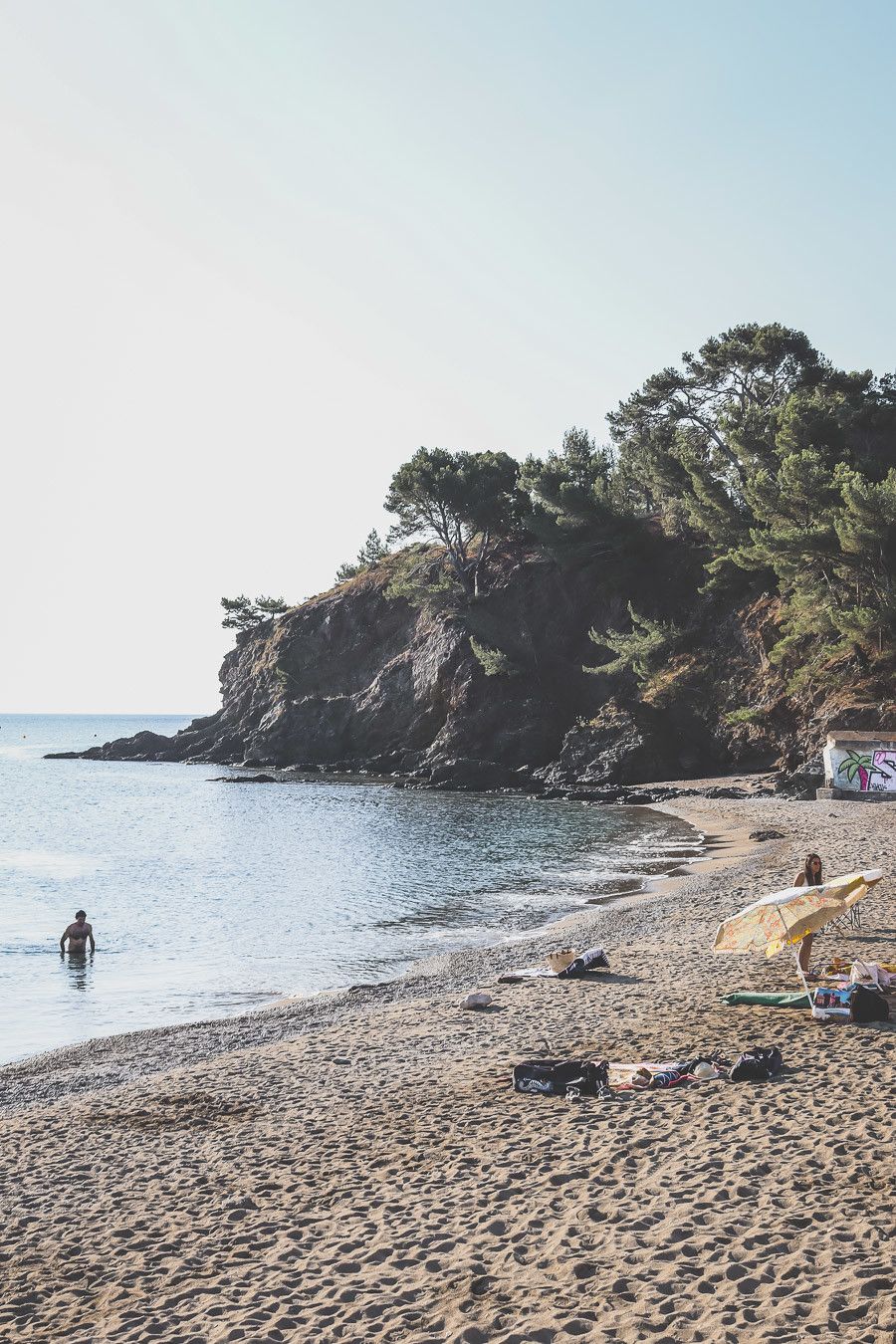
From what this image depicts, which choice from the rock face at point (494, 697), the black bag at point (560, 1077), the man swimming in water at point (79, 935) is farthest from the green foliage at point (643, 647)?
the black bag at point (560, 1077)

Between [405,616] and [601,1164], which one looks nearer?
[601,1164]

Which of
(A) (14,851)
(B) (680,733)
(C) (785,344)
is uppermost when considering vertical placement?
(C) (785,344)

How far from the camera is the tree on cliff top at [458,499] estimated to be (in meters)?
80.4

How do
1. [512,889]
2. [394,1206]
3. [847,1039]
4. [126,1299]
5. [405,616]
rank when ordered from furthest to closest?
[405,616], [512,889], [847,1039], [394,1206], [126,1299]

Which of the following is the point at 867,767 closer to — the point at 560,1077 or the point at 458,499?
the point at 560,1077

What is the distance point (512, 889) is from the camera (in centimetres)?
3142

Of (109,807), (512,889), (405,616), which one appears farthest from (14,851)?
(405,616)

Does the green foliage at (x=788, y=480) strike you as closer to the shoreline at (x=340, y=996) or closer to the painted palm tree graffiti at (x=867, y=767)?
the painted palm tree graffiti at (x=867, y=767)

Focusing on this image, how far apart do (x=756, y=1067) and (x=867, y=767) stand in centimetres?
3548

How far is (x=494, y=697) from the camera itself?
247ft

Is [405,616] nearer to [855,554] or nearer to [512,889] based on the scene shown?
[855,554]

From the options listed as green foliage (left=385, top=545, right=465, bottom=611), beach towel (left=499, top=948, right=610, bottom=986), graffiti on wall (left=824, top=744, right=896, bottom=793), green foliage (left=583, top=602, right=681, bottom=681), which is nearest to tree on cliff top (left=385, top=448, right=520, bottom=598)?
green foliage (left=385, top=545, right=465, bottom=611)

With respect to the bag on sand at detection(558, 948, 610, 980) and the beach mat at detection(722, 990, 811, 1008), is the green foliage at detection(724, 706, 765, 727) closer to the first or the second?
the bag on sand at detection(558, 948, 610, 980)

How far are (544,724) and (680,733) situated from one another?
12.3 meters
